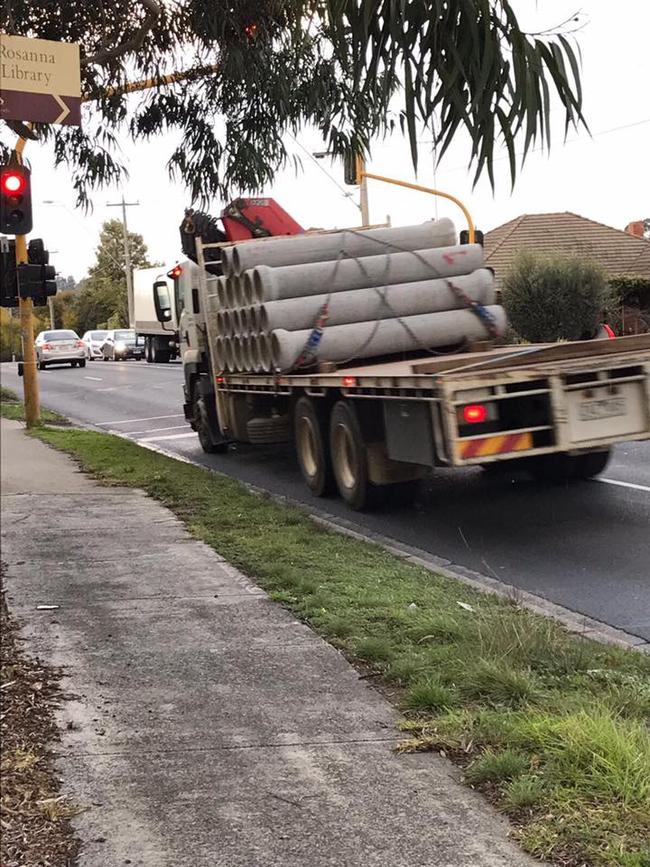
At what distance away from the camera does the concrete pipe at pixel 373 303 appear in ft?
35.8

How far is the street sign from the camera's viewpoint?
3020 millimetres

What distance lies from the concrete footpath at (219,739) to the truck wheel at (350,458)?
3.35 m

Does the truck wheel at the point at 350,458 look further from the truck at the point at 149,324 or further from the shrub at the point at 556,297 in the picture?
the shrub at the point at 556,297

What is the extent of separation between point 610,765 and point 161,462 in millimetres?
10472

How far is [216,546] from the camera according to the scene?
8125mm

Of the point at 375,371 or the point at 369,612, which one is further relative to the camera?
the point at 375,371

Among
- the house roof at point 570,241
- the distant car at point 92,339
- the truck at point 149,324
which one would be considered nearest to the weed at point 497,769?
the distant car at point 92,339

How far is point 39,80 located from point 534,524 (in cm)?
708

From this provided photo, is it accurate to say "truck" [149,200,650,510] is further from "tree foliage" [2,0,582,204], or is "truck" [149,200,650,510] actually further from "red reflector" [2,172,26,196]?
"red reflector" [2,172,26,196]

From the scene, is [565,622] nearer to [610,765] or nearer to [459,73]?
[610,765]

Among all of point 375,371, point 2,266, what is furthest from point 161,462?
point 2,266

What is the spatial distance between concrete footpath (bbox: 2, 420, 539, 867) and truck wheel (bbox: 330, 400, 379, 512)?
3347mm

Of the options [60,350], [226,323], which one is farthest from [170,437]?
[60,350]

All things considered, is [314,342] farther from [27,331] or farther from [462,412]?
[27,331]
